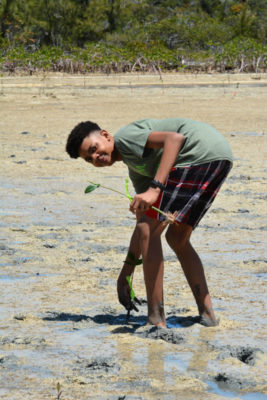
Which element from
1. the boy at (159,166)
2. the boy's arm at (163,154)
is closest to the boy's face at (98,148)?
the boy at (159,166)

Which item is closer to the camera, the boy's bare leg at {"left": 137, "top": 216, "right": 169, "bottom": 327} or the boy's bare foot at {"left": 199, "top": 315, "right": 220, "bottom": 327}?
the boy's bare leg at {"left": 137, "top": 216, "right": 169, "bottom": 327}

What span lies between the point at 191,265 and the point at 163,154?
0.69 m

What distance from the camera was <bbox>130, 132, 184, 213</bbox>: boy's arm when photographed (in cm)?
352

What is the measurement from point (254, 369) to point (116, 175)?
533 centimetres

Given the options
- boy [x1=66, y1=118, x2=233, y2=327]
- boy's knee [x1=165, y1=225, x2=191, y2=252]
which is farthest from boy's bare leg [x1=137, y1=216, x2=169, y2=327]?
boy's knee [x1=165, y1=225, x2=191, y2=252]

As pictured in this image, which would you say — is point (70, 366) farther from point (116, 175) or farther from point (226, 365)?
point (116, 175)

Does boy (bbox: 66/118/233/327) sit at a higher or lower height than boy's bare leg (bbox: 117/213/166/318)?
higher

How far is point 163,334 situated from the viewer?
12.5 feet

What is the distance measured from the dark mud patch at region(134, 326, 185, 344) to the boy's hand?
2.02 feet

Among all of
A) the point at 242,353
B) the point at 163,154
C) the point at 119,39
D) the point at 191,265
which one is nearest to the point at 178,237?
the point at 191,265

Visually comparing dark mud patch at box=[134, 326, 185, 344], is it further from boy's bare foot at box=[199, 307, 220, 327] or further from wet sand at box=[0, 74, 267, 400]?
boy's bare foot at box=[199, 307, 220, 327]

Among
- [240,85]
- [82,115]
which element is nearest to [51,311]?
[82,115]

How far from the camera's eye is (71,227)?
6.24m

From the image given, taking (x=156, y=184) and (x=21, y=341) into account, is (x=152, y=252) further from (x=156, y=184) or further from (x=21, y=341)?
(x=21, y=341)
